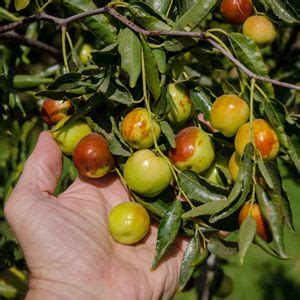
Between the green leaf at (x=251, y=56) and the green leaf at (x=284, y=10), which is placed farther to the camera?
the green leaf at (x=284, y=10)

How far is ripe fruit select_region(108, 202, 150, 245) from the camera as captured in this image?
2217mm

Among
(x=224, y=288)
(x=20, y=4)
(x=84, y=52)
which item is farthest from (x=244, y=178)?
A: (x=224, y=288)

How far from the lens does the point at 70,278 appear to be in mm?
2223

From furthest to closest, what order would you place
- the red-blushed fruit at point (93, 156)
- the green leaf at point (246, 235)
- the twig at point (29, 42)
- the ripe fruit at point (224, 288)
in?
1. the ripe fruit at point (224, 288)
2. the twig at point (29, 42)
3. the red-blushed fruit at point (93, 156)
4. the green leaf at point (246, 235)

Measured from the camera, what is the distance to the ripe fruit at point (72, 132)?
234 cm

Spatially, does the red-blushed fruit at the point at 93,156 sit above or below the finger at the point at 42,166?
above

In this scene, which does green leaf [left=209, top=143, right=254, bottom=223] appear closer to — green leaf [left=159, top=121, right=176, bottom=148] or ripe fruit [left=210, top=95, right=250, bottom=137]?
ripe fruit [left=210, top=95, right=250, bottom=137]

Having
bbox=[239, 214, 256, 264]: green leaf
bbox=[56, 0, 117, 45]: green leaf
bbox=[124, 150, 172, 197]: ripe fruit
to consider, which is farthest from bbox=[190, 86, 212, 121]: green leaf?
bbox=[239, 214, 256, 264]: green leaf

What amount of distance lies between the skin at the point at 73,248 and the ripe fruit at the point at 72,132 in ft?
0.28

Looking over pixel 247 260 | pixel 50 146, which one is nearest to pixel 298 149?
pixel 50 146

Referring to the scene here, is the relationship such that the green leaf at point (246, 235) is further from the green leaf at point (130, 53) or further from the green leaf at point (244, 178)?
the green leaf at point (130, 53)

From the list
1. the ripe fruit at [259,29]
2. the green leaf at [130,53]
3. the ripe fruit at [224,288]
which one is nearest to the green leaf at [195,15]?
the green leaf at [130,53]

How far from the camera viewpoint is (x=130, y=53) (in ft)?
6.54

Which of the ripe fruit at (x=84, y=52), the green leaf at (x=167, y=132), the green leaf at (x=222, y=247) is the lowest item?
the ripe fruit at (x=84, y=52)
